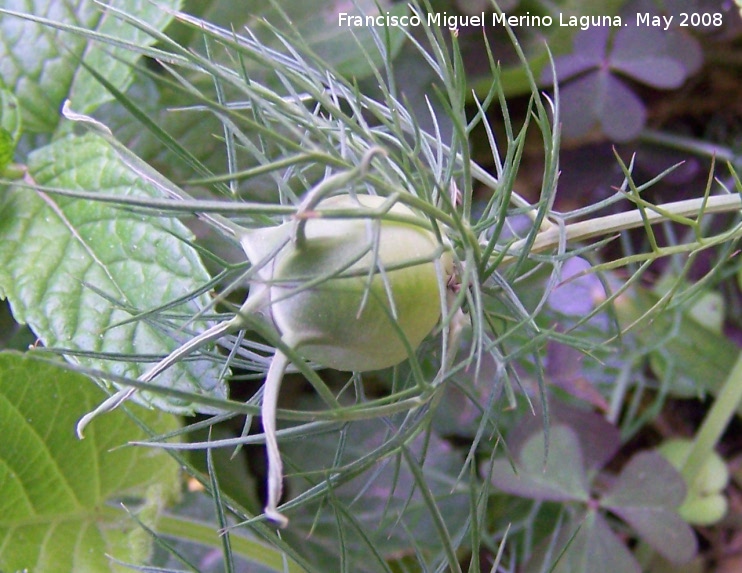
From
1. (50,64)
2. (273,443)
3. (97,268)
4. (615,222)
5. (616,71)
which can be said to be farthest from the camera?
(616,71)

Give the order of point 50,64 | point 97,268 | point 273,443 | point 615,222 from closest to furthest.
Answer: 1. point 273,443
2. point 615,222
3. point 97,268
4. point 50,64

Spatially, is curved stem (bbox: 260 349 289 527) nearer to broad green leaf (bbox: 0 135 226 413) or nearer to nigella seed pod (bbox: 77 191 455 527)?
nigella seed pod (bbox: 77 191 455 527)

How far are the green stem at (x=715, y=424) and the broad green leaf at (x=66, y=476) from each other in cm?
53

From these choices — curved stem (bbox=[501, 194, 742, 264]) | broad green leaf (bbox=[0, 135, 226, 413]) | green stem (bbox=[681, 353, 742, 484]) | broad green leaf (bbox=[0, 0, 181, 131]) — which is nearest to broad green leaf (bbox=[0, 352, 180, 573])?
broad green leaf (bbox=[0, 135, 226, 413])

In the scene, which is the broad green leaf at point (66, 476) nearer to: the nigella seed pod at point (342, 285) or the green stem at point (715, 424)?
the nigella seed pod at point (342, 285)

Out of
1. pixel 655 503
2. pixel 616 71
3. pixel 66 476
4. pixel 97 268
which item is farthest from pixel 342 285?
pixel 616 71

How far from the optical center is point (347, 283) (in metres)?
0.26

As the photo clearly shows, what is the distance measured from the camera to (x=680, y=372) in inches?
29.7

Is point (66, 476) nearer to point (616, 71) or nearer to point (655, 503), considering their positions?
point (655, 503)

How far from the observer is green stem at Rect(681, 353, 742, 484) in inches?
25.9

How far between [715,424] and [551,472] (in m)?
0.18

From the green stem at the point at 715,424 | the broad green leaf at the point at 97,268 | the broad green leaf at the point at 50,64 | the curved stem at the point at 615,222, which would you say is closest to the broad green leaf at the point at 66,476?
the broad green leaf at the point at 97,268

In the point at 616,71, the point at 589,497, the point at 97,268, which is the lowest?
the point at 589,497

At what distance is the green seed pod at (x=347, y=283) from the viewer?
0.86 feet
